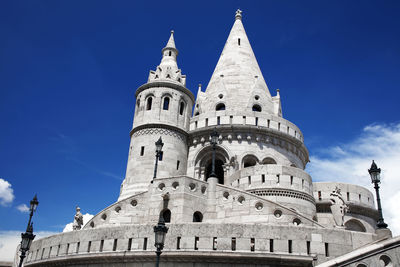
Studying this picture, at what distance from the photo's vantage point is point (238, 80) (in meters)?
27.6

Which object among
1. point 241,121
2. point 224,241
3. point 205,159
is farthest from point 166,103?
point 224,241

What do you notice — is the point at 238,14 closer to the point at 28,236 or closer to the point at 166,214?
the point at 166,214

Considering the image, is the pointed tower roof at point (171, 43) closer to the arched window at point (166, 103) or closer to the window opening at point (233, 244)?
the arched window at point (166, 103)

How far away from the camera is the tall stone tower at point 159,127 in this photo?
2173 cm

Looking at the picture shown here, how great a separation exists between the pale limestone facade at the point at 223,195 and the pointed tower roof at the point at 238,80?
0.08 m

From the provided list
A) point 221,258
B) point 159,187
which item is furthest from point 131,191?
point 221,258

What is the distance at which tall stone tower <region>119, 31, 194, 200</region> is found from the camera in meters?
21.7

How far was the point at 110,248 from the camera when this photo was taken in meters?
14.1

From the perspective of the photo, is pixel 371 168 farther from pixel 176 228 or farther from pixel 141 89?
pixel 141 89

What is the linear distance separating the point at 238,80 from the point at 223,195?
40.9ft

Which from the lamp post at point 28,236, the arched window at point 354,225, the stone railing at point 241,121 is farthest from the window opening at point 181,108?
the arched window at point 354,225

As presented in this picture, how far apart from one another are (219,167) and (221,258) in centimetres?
1354

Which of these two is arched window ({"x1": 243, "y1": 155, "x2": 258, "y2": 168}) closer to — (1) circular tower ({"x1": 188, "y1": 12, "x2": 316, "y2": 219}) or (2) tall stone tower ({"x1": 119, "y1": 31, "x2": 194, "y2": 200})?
(1) circular tower ({"x1": 188, "y1": 12, "x2": 316, "y2": 219})

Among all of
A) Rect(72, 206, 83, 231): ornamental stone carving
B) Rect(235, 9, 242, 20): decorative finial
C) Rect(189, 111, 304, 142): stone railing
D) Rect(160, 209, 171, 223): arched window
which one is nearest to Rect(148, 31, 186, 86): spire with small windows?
Rect(189, 111, 304, 142): stone railing
